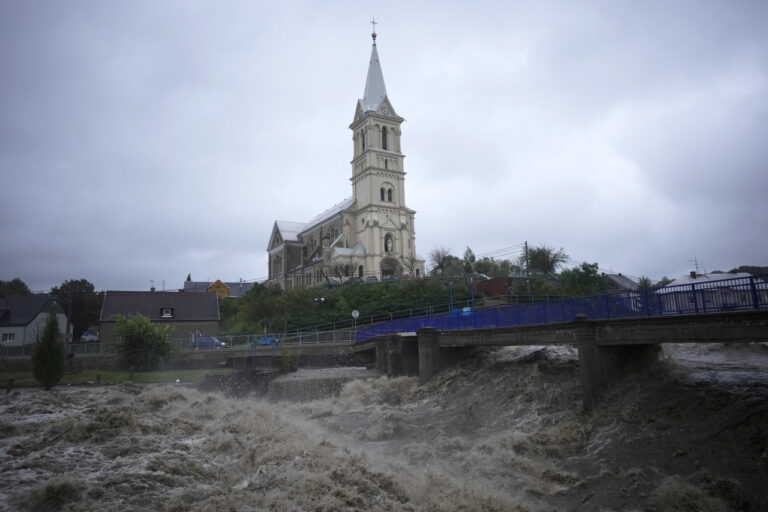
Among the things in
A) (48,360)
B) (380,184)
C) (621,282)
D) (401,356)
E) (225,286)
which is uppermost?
(380,184)

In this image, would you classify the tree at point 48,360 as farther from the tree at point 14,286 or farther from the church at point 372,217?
the tree at point 14,286

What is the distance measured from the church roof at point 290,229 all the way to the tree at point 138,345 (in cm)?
6074

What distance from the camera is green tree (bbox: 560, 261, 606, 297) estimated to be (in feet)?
175

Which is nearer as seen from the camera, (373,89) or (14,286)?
(373,89)

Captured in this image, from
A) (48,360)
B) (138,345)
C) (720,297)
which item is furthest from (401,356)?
(48,360)

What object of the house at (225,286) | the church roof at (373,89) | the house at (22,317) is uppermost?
the church roof at (373,89)

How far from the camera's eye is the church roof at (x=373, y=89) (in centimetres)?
8556

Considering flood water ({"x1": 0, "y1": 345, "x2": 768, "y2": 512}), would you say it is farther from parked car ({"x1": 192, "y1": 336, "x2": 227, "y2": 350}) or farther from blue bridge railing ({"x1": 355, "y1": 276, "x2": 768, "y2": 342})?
parked car ({"x1": 192, "y1": 336, "x2": 227, "y2": 350})

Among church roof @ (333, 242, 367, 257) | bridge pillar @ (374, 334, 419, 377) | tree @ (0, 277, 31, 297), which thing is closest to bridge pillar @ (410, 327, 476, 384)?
bridge pillar @ (374, 334, 419, 377)

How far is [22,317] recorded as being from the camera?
57.3 meters

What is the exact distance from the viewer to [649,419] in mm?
14852

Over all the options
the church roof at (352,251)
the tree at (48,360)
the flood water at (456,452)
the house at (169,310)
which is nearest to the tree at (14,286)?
the house at (169,310)

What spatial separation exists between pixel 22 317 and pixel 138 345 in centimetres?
2777

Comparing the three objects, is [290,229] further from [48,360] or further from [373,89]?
[48,360]
